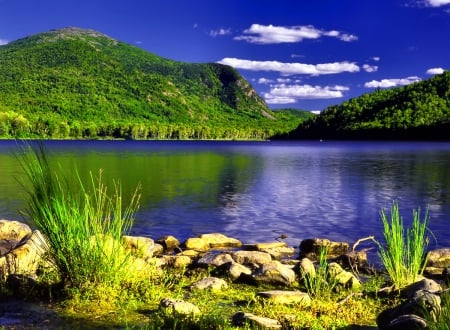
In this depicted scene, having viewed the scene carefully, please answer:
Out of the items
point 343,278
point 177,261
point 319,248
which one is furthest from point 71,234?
point 319,248

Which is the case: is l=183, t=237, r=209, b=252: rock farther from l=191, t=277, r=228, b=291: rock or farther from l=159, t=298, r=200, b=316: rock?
l=159, t=298, r=200, b=316: rock

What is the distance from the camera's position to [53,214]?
1004cm

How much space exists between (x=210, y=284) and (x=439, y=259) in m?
8.96

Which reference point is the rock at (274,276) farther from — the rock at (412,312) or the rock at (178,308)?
the rock at (412,312)

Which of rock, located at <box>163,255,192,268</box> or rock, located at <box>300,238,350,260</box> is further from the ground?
rock, located at <box>163,255,192,268</box>

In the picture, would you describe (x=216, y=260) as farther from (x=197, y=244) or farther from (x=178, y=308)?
(x=178, y=308)

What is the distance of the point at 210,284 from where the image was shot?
12180 millimetres

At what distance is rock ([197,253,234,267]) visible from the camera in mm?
14766

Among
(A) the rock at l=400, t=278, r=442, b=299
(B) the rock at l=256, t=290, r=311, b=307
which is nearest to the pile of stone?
(B) the rock at l=256, t=290, r=311, b=307

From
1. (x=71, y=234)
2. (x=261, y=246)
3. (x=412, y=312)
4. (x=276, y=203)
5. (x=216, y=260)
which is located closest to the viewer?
(x=412, y=312)

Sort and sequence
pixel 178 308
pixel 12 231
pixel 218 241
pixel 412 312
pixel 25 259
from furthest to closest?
pixel 218 241 < pixel 12 231 < pixel 25 259 < pixel 178 308 < pixel 412 312

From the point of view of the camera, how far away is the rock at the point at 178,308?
9.17 m

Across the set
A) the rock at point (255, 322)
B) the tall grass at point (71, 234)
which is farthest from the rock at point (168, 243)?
the rock at point (255, 322)

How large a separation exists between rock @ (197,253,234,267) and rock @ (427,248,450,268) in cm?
685
